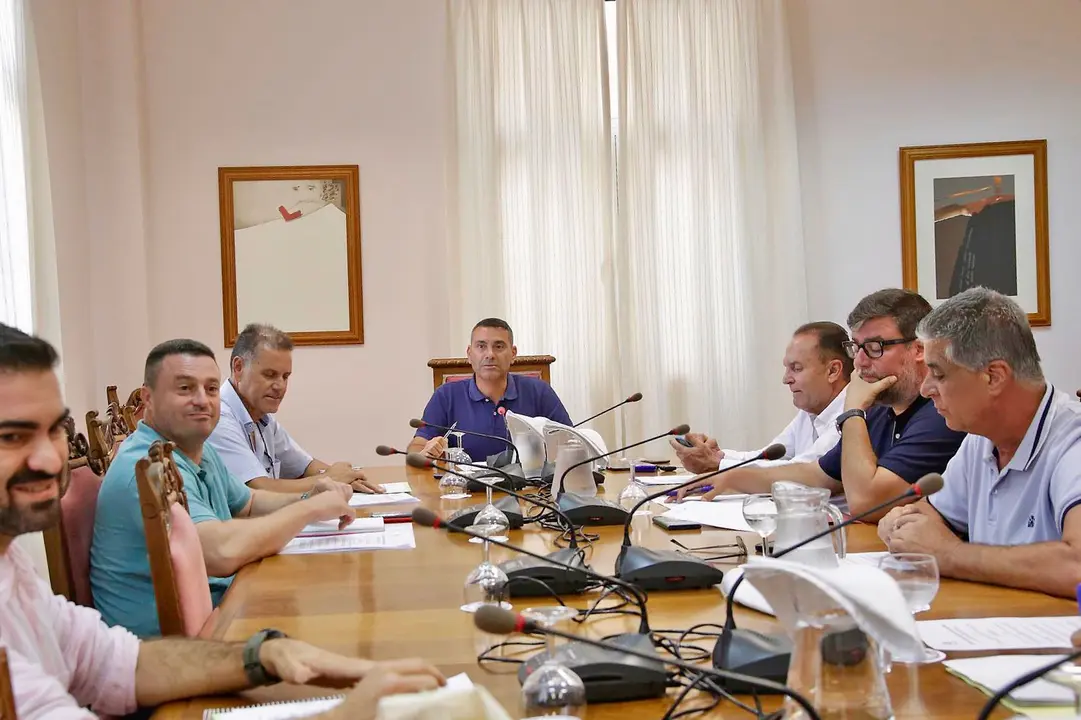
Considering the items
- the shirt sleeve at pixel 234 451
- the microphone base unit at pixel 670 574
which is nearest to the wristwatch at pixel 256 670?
the microphone base unit at pixel 670 574

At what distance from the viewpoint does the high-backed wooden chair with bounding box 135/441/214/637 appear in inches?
75.3

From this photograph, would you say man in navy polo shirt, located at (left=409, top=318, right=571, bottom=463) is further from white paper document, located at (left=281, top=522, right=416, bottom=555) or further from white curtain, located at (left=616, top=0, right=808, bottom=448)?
white paper document, located at (left=281, top=522, right=416, bottom=555)

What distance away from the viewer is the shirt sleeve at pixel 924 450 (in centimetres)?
271

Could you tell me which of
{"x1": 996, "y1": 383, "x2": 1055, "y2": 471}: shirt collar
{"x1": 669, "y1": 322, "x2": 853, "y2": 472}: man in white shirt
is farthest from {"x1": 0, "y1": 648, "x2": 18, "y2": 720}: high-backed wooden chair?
{"x1": 669, "y1": 322, "x2": 853, "y2": 472}: man in white shirt

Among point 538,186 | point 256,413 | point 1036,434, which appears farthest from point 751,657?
point 538,186

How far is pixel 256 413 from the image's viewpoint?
158 inches

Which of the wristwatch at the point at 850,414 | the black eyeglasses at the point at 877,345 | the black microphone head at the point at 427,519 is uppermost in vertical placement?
the black eyeglasses at the point at 877,345

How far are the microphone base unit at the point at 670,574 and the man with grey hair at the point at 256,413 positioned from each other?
1.79m

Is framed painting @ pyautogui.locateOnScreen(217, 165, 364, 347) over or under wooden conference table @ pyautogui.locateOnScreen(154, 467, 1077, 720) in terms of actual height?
over

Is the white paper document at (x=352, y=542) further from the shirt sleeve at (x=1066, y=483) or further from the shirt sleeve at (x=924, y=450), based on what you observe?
the shirt sleeve at (x=1066, y=483)

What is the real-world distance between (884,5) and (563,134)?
7.01ft

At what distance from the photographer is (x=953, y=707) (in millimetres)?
1226

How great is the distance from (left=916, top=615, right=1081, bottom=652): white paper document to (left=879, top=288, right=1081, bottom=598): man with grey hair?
13.2 inches

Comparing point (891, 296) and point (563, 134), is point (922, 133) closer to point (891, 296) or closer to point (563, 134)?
point (563, 134)
